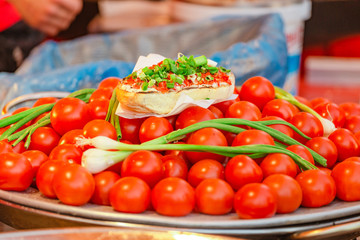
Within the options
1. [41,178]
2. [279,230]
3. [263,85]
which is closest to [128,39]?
[263,85]

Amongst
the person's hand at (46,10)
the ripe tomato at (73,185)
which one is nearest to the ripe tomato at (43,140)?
the ripe tomato at (73,185)

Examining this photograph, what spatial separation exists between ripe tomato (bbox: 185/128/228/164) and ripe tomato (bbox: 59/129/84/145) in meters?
0.26

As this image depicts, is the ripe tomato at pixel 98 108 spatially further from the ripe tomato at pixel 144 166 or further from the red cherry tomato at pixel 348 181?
the red cherry tomato at pixel 348 181

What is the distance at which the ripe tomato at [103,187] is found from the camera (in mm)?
978

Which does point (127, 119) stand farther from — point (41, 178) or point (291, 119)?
point (291, 119)

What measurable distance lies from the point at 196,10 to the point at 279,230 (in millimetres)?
2435

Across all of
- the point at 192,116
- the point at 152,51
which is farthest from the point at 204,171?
the point at 152,51

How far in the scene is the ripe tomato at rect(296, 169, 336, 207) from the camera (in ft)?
3.20

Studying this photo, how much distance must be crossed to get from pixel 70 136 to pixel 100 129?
9cm

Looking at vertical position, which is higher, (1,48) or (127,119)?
(127,119)

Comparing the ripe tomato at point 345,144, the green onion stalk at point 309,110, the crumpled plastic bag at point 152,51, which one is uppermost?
the green onion stalk at point 309,110

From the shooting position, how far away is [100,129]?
3.59 feet

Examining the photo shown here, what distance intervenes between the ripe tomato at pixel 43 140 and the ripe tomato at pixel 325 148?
1.97ft

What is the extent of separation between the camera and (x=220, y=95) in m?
1.18
